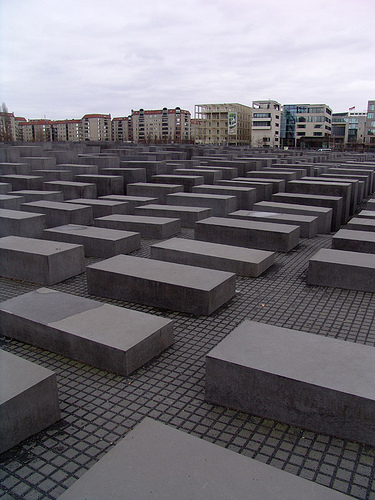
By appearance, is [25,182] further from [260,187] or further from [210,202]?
[260,187]

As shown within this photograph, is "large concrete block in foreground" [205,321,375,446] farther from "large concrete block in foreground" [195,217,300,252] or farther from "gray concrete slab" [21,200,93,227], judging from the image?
"gray concrete slab" [21,200,93,227]

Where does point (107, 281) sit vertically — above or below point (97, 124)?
below

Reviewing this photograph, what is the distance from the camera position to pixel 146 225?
1048 cm

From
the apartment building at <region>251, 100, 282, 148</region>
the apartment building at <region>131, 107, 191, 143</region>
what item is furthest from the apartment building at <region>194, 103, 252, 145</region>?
the apartment building at <region>131, 107, 191, 143</region>

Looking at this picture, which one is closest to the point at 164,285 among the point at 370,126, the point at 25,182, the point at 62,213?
the point at 62,213

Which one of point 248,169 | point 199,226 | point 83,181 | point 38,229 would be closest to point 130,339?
point 199,226

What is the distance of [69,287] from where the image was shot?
23.6 feet

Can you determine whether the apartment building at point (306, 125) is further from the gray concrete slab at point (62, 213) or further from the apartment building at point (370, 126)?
the gray concrete slab at point (62, 213)

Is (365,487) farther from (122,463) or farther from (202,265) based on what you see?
(202,265)

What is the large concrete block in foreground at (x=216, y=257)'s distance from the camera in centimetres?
760

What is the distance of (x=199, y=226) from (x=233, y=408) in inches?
249

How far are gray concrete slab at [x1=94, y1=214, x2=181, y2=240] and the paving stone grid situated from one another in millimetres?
4240

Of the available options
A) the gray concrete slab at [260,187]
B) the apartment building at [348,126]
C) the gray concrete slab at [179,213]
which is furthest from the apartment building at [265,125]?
the gray concrete slab at [179,213]

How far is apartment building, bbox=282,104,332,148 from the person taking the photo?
106625 mm
